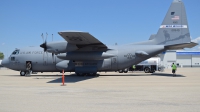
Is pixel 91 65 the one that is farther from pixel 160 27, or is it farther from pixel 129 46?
pixel 160 27

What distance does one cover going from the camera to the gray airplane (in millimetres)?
24484

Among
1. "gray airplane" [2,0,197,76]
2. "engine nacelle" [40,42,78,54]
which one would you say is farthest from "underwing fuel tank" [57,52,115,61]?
"engine nacelle" [40,42,78,54]

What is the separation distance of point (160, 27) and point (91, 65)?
8888 millimetres

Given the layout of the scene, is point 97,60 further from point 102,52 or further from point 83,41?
point 83,41

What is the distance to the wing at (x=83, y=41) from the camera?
2044cm

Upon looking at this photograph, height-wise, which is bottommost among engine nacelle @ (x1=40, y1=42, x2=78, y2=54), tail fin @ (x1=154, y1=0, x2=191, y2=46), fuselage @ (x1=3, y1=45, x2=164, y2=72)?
fuselage @ (x1=3, y1=45, x2=164, y2=72)

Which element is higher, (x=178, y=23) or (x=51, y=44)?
(x=178, y=23)

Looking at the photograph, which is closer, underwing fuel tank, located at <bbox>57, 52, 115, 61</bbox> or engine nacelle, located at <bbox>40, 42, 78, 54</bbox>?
engine nacelle, located at <bbox>40, 42, 78, 54</bbox>

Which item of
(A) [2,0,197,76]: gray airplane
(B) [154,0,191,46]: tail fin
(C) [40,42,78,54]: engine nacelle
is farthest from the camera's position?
(B) [154,0,191,46]: tail fin

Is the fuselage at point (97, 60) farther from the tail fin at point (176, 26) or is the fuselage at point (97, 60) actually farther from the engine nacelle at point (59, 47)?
the tail fin at point (176, 26)

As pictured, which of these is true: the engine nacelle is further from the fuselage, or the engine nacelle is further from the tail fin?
the tail fin

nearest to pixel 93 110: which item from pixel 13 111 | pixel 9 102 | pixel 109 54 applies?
pixel 13 111

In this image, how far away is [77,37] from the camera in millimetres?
21703

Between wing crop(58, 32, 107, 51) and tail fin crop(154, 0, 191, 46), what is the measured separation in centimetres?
721
